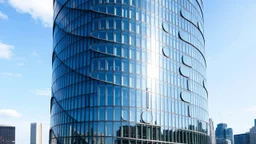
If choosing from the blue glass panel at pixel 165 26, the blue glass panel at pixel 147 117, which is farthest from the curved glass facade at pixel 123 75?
the blue glass panel at pixel 147 117

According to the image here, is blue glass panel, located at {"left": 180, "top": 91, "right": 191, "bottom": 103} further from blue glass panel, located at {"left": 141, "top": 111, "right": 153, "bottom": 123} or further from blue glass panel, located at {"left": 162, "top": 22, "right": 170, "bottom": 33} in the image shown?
blue glass panel, located at {"left": 162, "top": 22, "right": 170, "bottom": 33}

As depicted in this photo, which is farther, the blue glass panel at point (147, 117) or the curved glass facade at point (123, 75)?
the blue glass panel at point (147, 117)

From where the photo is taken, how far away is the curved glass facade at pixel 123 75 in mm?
65375

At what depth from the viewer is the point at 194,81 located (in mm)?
84500

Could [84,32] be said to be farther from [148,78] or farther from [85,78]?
[148,78]

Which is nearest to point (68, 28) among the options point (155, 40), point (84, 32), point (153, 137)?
point (84, 32)

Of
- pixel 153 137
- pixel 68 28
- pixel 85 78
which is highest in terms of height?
pixel 68 28

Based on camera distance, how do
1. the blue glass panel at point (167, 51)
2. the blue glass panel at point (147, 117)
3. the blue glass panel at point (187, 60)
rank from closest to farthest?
the blue glass panel at point (147, 117), the blue glass panel at point (167, 51), the blue glass panel at point (187, 60)

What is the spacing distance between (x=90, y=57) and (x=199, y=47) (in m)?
33.8

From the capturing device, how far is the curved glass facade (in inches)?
2574

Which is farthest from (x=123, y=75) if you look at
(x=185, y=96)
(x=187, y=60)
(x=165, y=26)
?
(x=187, y=60)

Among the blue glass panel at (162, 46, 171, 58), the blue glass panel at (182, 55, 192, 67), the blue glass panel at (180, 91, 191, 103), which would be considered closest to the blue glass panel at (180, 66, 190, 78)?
the blue glass panel at (182, 55, 192, 67)

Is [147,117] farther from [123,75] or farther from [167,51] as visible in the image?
[167,51]

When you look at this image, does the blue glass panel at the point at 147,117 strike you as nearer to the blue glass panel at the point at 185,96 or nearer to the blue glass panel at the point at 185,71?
the blue glass panel at the point at 185,96
